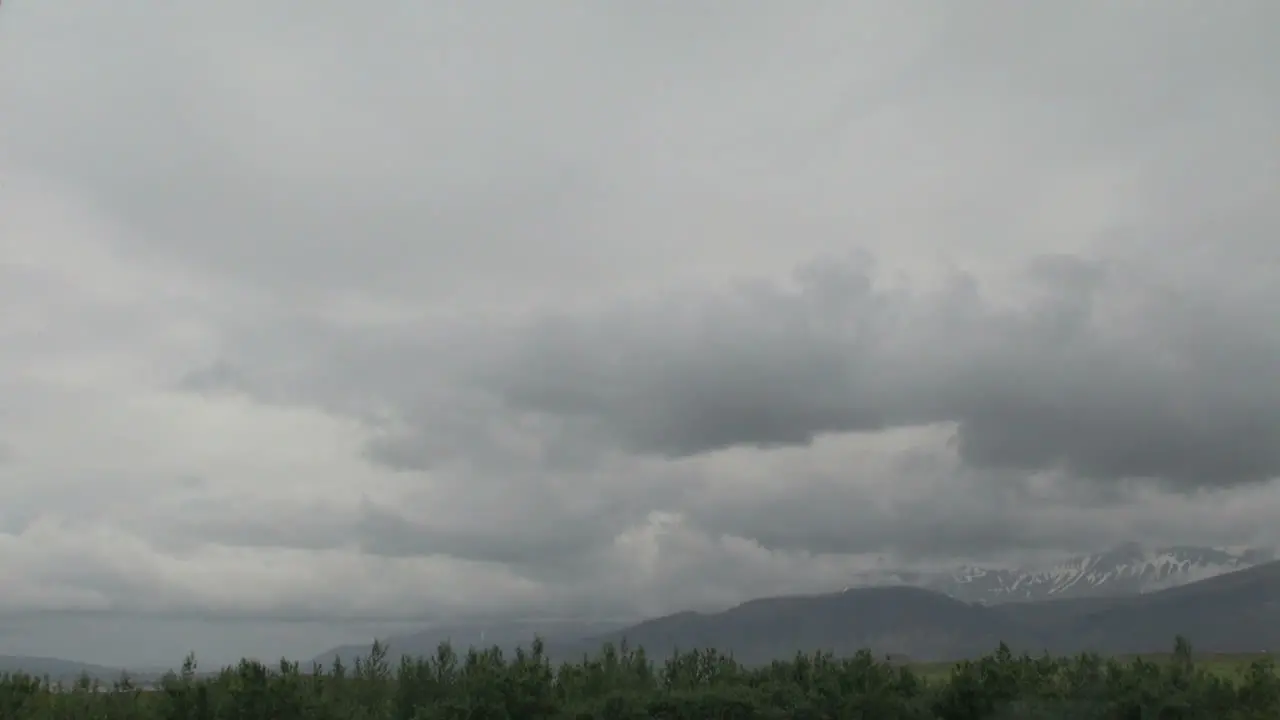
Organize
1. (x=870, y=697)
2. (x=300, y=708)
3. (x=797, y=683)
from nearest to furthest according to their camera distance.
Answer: (x=300, y=708) → (x=870, y=697) → (x=797, y=683)

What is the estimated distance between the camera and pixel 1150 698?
27578 millimetres

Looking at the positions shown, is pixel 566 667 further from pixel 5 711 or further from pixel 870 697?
pixel 5 711

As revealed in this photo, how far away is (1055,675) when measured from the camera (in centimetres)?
3241

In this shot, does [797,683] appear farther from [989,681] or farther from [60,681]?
[60,681]

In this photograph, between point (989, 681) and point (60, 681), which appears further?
point (60, 681)

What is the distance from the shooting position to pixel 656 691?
91.7 feet

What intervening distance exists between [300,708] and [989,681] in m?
17.6

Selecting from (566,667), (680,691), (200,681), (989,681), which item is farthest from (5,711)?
(989,681)

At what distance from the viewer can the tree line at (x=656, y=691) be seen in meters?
26.6

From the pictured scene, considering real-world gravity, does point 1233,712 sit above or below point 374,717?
below

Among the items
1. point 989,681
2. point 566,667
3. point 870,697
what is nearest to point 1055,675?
point 989,681

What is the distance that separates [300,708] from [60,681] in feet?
34.1

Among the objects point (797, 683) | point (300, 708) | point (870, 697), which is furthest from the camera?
point (797, 683)

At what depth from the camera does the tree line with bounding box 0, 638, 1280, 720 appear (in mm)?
26562
